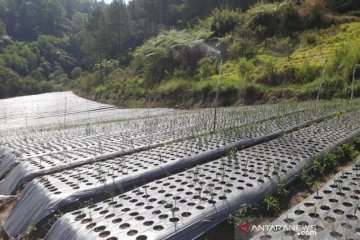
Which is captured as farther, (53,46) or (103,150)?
(53,46)

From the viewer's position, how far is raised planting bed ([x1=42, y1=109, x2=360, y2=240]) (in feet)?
8.06

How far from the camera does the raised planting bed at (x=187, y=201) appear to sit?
2.46 m

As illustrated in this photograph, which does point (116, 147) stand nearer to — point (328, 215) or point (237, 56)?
point (328, 215)

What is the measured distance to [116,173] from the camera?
12.9 ft

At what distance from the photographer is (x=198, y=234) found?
8.03 feet

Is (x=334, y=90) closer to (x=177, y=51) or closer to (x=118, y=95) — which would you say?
(x=177, y=51)

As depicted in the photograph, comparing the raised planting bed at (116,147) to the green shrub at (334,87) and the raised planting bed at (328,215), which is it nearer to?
the raised planting bed at (328,215)

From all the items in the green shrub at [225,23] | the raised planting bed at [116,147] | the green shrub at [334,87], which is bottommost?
the raised planting bed at [116,147]

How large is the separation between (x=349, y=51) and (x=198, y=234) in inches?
449

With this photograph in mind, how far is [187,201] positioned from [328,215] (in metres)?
1.11

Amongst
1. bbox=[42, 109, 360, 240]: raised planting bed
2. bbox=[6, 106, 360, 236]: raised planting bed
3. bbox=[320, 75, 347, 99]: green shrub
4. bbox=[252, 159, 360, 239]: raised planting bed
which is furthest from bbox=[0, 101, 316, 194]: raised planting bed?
bbox=[320, 75, 347, 99]: green shrub

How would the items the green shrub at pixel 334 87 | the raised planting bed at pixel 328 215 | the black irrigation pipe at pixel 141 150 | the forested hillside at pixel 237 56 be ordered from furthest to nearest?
the forested hillside at pixel 237 56 → the green shrub at pixel 334 87 → the black irrigation pipe at pixel 141 150 → the raised planting bed at pixel 328 215

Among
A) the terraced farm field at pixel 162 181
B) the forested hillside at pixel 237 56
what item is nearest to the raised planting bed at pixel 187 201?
the terraced farm field at pixel 162 181

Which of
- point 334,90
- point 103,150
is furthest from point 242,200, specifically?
point 334,90
